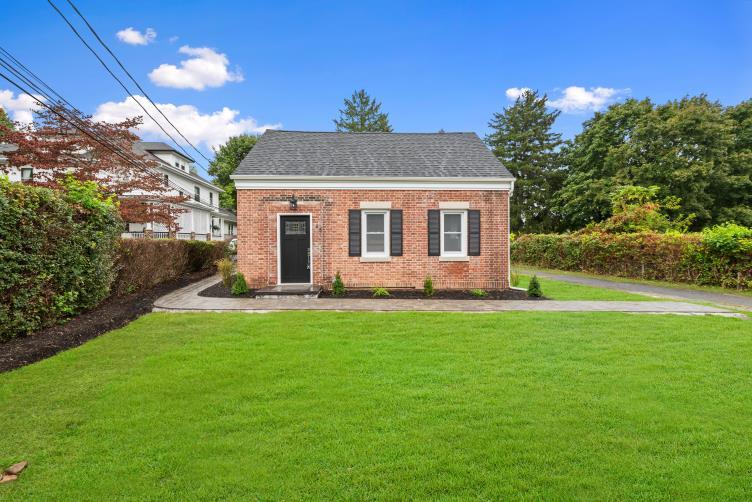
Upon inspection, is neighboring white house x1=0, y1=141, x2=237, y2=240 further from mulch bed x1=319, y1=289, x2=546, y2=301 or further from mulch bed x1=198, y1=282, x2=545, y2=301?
mulch bed x1=319, y1=289, x2=546, y2=301

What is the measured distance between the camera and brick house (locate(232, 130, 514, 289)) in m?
11.4

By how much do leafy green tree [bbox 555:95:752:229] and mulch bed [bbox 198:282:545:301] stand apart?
19.4 m

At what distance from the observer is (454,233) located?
11859mm

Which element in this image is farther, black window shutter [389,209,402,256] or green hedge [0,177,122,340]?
black window shutter [389,209,402,256]

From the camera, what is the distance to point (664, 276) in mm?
15117

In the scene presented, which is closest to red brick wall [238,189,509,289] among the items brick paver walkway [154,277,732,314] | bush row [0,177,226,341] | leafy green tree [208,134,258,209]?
brick paver walkway [154,277,732,314]

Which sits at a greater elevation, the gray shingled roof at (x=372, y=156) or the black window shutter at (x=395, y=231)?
the gray shingled roof at (x=372, y=156)

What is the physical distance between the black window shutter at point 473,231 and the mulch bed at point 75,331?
29.2 ft

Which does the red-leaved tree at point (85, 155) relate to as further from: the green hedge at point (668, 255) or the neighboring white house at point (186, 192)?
the green hedge at point (668, 255)

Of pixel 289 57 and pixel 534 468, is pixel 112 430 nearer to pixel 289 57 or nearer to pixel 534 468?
pixel 534 468

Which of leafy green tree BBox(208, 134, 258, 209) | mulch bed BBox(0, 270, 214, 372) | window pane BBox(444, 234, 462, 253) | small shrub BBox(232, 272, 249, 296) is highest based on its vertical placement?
leafy green tree BBox(208, 134, 258, 209)

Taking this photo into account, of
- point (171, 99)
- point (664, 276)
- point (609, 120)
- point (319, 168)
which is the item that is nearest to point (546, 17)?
point (319, 168)

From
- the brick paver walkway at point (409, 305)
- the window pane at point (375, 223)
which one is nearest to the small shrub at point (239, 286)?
the brick paver walkway at point (409, 305)

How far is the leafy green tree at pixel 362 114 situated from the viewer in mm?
45438
